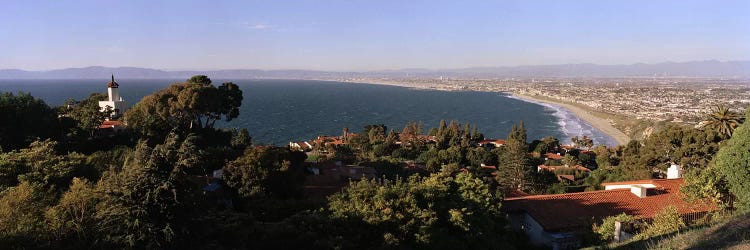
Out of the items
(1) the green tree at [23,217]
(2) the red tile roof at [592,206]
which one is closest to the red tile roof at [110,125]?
(1) the green tree at [23,217]

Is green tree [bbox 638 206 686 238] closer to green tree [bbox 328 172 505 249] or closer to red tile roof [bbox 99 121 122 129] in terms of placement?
green tree [bbox 328 172 505 249]

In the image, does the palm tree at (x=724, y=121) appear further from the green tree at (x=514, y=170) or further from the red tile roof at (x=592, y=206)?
the red tile roof at (x=592, y=206)

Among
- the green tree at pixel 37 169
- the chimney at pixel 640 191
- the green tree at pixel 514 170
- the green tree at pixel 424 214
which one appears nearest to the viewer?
the green tree at pixel 424 214

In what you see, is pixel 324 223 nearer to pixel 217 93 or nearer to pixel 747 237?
pixel 747 237

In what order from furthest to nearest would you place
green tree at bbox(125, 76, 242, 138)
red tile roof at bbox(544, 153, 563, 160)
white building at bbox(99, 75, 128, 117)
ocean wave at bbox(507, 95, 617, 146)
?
ocean wave at bbox(507, 95, 617, 146) < red tile roof at bbox(544, 153, 563, 160) < white building at bbox(99, 75, 128, 117) < green tree at bbox(125, 76, 242, 138)

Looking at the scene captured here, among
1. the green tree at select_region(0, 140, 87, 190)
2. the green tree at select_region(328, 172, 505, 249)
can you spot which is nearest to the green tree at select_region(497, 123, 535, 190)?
the green tree at select_region(328, 172, 505, 249)

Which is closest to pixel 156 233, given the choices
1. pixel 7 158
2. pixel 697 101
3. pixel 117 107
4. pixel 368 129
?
pixel 7 158

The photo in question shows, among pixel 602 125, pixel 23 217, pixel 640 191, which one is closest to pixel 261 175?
pixel 23 217

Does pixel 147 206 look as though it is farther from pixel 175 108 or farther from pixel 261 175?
pixel 175 108
